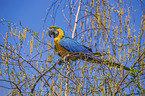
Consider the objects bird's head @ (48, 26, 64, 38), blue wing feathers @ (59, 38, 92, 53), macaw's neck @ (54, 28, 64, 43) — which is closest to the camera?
blue wing feathers @ (59, 38, 92, 53)

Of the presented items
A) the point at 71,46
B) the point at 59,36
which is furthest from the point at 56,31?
the point at 71,46

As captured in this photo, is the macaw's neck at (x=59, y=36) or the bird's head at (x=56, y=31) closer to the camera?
the macaw's neck at (x=59, y=36)

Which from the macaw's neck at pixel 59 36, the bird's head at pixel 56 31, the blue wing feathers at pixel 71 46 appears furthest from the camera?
the bird's head at pixel 56 31

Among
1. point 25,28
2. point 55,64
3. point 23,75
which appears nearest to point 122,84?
point 55,64

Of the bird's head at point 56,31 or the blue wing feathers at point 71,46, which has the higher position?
the bird's head at point 56,31

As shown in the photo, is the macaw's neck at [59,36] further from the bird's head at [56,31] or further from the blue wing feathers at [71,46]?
the blue wing feathers at [71,46]

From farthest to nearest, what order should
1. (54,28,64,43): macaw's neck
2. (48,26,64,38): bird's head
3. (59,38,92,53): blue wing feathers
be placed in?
(48,26,64,38): bird's head
(54,28,64,43): macaw's neck
(59,38,92,53): blue wing feathers

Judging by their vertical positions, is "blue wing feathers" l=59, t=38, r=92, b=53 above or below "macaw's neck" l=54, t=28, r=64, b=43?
below

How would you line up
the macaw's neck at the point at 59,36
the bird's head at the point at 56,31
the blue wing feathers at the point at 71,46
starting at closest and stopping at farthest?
the blue wing feathers at the point at 71,46 < the macaw's neck at the point at 59,36 < the bird's head at the point at 56,31

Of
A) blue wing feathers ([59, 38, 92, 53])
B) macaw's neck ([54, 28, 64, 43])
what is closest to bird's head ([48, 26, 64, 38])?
macaw's neck ([54, 28, 64, 43])

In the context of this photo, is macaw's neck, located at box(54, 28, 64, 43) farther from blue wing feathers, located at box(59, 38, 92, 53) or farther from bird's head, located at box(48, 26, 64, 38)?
blue wing feathers, located at box(59, 38, 92, 53)

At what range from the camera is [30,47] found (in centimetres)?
236

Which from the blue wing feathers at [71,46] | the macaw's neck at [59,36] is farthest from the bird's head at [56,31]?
the blue wing feathers at [71,46]

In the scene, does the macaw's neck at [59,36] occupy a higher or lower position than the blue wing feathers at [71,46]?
higher
